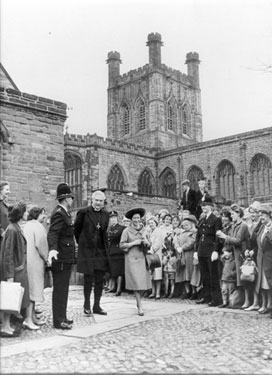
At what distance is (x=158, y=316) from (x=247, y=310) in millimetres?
1696

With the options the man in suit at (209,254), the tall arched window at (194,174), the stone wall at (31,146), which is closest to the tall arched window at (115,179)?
the tall arched window at (194,174)

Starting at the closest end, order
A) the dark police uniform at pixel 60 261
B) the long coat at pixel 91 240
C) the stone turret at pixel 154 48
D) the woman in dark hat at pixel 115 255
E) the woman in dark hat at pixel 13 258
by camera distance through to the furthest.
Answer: the woman in dark hat at pixel 13 258 → the dark police uniform at pixel 60 261 → the long coat at pixel 91 240 → the woman in dark hat at pixel 115 255 → the stone turret at pixel 154 48

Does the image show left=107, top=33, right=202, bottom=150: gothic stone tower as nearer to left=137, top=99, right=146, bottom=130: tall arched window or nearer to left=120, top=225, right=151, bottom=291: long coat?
left=137, top=99, right=146, bottom=130: tall arched window

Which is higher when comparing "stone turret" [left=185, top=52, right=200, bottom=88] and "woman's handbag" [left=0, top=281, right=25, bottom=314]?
"stone turret" [left=185, top=52, right=200, bottom=88]

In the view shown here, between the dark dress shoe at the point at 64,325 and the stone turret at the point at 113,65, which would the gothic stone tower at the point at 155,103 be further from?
the dark dress shoe at the point at 64,325

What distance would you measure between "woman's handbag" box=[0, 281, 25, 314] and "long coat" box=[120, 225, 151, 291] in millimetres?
2446

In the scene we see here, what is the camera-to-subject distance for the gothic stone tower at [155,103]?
53.5m

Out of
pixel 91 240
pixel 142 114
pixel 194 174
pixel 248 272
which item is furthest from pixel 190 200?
pixel 142 114

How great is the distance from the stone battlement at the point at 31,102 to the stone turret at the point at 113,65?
43.8 m

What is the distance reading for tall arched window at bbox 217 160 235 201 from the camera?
39156 millimetres

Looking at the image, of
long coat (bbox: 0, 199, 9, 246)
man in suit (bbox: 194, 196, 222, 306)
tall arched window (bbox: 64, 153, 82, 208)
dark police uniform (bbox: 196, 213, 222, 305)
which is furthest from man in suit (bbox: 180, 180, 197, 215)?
tall arched window (bbox: 64, 153, 82, 208)

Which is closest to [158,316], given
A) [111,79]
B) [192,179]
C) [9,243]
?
[9,243]

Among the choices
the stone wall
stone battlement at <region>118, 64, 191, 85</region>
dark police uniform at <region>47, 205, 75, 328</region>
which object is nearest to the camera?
dark police uniform at <region>47, 205, 75, 328</region>

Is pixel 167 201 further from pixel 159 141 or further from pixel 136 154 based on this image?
pixel 159 141
